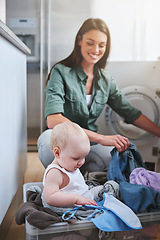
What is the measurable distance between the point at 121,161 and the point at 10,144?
1.69 feet

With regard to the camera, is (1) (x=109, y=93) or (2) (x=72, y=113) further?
(1) (x=109, y=93)

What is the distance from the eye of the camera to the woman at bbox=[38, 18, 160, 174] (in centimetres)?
151

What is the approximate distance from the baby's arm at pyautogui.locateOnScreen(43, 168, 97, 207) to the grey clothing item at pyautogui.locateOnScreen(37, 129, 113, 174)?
47cm

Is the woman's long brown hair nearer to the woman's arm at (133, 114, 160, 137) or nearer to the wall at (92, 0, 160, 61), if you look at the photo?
the woman's arm at (133, 114, 160, 137)

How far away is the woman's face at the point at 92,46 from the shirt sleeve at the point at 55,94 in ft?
1.14

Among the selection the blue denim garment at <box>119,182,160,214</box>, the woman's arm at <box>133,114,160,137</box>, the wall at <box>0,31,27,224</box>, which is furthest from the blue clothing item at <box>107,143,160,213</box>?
the woman's arm at <box>133,114,160,137</box>

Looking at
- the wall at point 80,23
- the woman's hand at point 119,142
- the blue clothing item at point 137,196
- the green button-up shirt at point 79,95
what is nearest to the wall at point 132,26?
the wall at point 80,23

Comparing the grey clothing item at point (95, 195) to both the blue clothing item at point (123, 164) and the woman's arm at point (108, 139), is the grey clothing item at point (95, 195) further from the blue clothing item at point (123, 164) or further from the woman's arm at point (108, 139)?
the woman's arm at point (108, 139)

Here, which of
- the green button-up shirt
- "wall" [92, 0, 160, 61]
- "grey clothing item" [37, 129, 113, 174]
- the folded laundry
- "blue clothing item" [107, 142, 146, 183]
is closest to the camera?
the folded laundry

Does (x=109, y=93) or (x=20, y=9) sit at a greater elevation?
(x=20, y=9)

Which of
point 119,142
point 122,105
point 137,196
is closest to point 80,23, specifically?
point 122,105

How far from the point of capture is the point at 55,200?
3.12ft

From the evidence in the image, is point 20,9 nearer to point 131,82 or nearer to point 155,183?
point 131,82

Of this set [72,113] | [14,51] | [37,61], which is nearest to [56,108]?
[72,113]
